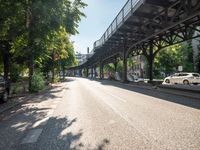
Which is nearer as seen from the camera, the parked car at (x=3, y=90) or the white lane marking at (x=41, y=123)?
the white lane marking at (x=41, y=123)

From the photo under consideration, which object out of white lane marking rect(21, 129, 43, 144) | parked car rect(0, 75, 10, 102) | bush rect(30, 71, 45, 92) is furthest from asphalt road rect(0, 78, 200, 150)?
bush rect(30, 71, 45, 92)

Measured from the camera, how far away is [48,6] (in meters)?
13.2

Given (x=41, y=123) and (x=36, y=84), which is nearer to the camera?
(x=41, y=123)

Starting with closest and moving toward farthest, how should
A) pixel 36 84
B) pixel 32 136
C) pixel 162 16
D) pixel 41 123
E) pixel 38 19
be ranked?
pixel 32 136
pixel 41 123
pixel 38 19
pixel 162 16
pixel 36 84

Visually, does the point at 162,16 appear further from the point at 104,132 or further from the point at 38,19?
the point at 104,132

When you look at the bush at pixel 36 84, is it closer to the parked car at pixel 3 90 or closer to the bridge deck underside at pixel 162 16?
the parked car at pixel 3 90

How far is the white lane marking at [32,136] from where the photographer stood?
234 inches

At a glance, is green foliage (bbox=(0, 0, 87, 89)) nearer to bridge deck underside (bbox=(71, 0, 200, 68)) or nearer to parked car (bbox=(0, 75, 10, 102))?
parked car (bbox=(0, 75, 10, 102))

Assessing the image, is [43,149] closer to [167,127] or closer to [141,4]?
[167,127]

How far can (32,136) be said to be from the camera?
6406 mm

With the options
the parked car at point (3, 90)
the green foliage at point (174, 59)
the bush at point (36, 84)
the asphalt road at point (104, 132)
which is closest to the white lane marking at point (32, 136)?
the asphalt road at point (104, 132)

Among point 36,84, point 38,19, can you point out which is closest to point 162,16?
point 38,19

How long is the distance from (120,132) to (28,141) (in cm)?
239

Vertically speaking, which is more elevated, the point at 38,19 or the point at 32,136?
the point at 38,19
